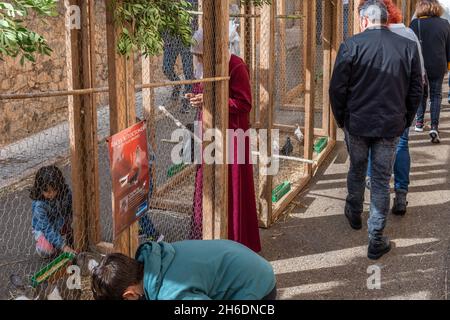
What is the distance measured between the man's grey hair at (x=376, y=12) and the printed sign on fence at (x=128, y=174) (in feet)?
7.53

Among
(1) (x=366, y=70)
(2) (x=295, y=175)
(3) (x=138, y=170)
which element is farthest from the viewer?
(2) (x=295, y=175)

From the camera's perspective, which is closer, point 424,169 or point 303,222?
point 303,222

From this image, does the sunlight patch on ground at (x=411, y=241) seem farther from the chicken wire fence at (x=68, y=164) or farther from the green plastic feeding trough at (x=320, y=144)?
the green plastic feeding trough at (x=320, y=144)

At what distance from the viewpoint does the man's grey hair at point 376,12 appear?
4359 millimetres

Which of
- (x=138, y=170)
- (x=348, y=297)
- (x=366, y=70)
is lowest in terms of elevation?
(x=348, y=297)

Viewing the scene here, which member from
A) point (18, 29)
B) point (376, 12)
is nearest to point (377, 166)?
point (376, 12)

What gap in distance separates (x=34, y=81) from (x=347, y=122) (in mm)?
4596

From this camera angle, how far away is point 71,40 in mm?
4055

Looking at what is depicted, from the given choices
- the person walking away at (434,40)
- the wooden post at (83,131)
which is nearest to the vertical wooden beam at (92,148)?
the wooden post at (83,131)

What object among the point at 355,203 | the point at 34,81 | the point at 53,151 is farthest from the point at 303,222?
the point at 34,81

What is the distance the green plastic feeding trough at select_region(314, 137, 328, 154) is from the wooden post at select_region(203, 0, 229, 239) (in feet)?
11.8

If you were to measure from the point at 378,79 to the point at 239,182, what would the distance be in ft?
4.11

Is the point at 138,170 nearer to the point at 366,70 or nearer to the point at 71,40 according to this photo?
the point at 71,40
